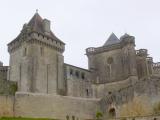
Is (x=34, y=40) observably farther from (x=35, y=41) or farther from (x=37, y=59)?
(x=37, y=59)

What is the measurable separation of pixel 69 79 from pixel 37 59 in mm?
5936

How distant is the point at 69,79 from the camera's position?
4894 cm

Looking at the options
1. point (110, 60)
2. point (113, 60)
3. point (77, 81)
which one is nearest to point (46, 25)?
point (77, 81)

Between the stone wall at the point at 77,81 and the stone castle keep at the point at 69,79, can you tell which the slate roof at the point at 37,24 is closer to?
the stone castle keep at the point at 69,79

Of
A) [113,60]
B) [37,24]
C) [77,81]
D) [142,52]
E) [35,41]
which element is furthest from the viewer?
[113,60]

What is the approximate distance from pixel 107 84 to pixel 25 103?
1662 centimetres

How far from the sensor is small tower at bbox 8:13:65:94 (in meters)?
44.4

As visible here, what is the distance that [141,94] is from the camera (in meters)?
39.2

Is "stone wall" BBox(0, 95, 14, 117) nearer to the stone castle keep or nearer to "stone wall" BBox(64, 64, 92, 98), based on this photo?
the stone castle keep

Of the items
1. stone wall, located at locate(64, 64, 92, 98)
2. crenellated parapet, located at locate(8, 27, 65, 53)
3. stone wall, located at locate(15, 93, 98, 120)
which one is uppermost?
crenellated parapet, located at locate(8, 27, 65, 53)

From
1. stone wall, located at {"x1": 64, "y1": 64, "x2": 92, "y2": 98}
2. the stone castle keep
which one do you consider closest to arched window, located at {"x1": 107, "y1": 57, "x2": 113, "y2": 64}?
the stone castle keep

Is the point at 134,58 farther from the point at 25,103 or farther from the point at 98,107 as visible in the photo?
the point at 25,103

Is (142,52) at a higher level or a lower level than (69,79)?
higher

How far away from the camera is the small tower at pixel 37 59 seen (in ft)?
146
